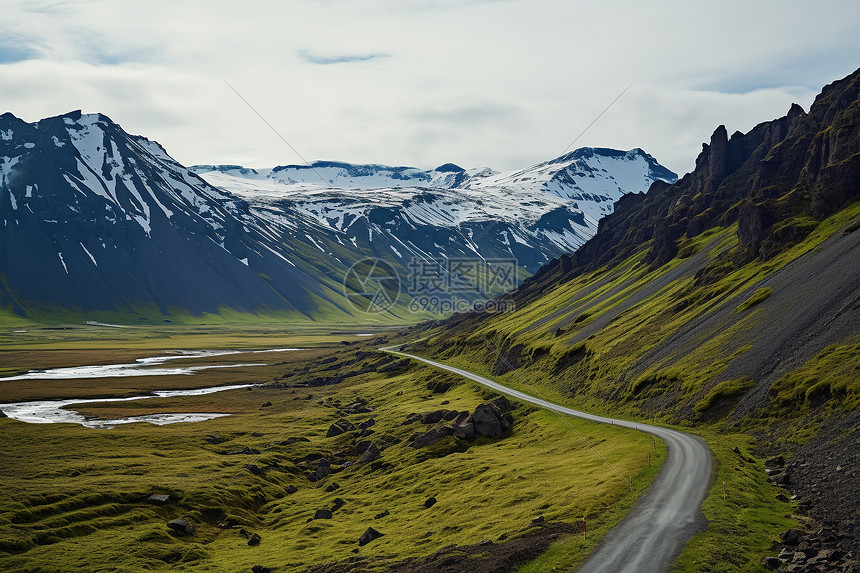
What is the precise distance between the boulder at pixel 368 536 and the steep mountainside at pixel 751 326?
32786mm

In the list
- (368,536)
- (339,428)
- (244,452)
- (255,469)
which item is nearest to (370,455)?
(255,469)

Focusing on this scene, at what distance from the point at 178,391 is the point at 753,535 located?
14314 centimetres

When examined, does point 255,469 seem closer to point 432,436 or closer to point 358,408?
point 432,436

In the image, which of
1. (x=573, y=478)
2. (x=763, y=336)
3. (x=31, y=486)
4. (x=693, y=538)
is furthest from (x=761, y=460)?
(x=31, y=486)

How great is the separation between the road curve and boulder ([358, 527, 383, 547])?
22.2 meters

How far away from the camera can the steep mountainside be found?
168 feet

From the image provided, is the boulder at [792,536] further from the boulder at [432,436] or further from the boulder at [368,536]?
the boulder at [432,436]

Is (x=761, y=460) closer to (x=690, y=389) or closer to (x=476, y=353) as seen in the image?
(x=690, y=389)

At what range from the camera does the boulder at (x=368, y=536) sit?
4969 centimetres

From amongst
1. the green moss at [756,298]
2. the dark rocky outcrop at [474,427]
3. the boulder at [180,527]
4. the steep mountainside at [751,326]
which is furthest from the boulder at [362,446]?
the green moss at [756,298]

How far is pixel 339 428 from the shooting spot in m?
101

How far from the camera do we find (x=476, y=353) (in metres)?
151

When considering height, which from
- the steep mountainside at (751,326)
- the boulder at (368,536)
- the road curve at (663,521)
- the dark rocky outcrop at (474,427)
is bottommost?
the boulder at (368,536)

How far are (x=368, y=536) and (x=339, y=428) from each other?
5158cm
